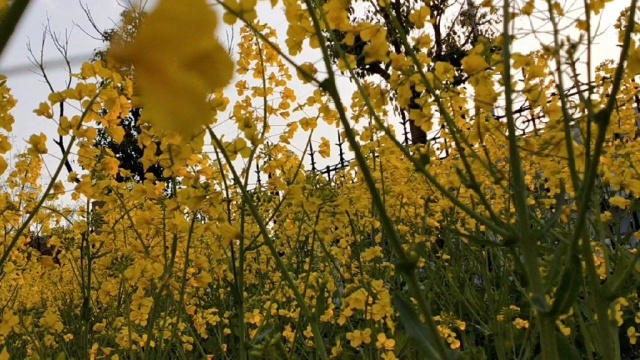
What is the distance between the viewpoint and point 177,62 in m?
0.21

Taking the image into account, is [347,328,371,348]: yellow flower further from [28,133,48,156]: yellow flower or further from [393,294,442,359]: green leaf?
[393,294,442,359]: green leaf

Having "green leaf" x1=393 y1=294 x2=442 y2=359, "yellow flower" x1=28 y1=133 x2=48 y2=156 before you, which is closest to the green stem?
"green leaf" x1=393 y1=294 x2=442 y2=359

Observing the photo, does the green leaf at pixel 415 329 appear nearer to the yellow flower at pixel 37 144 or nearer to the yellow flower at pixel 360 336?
the yellow flower at pixel 37 144

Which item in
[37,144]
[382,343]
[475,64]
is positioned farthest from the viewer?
[382,343]

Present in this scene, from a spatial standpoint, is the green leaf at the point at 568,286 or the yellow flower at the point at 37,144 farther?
the yellow flower at the point at 37,144

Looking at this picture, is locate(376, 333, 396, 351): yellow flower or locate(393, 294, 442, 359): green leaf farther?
locate(376, 333, 396, 351): yellow flower

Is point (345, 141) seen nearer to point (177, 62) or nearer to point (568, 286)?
point (568, 286)

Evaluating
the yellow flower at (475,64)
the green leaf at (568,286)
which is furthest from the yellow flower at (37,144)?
the green leaf at (568,286)

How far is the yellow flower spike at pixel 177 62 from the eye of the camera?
0.68 ft

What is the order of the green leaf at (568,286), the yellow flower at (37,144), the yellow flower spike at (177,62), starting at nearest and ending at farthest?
the yellow flower spike at (177,62) < the green leaf at (568,286) < the yellow flower at (37,144)

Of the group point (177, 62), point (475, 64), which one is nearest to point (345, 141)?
point (475, 64)

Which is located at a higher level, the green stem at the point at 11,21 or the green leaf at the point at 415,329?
the green stem at the point at 11,21

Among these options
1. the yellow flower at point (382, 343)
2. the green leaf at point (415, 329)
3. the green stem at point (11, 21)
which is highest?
the green stem at point (11, 21)

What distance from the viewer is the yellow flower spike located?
8.1 inches
